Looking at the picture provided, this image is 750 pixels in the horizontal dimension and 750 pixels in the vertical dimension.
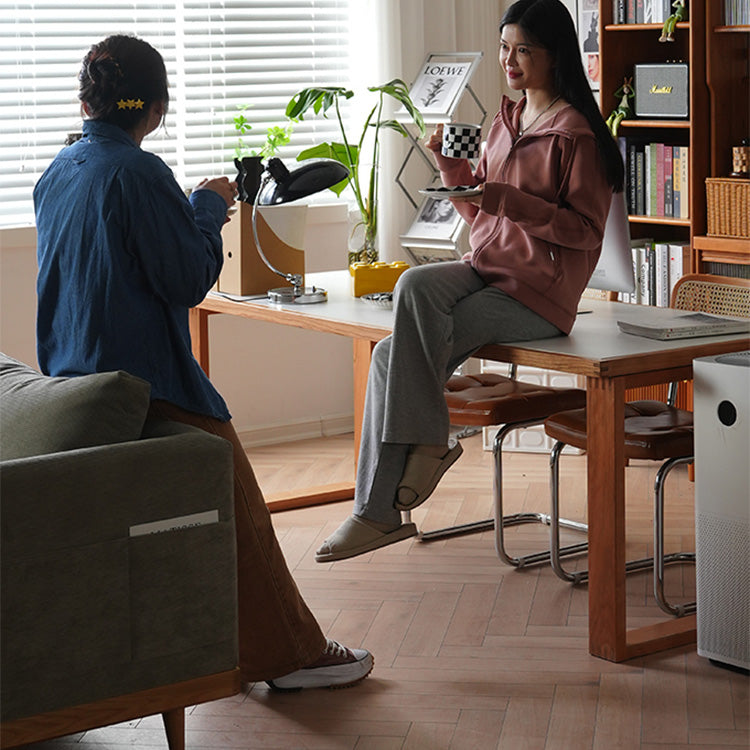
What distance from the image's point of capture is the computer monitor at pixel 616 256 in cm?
358

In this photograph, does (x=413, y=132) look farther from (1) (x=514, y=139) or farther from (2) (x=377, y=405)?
(2) (x=377, y=405)

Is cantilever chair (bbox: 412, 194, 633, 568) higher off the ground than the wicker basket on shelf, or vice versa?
the wicker basket on shelf

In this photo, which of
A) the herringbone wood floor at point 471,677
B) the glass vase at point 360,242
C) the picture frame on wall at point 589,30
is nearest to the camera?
the herringbone wood floor at point 471,677

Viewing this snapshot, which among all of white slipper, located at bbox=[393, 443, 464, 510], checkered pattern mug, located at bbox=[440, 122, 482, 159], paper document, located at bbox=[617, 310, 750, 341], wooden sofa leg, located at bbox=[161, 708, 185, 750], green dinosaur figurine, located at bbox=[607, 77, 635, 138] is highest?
green dinosaur figurine, located at bbox=[607, 77, 635, 138]

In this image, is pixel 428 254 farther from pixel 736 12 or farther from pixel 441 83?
pixel 736 12

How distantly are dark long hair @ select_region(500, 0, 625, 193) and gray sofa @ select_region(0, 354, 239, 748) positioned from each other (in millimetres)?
1316

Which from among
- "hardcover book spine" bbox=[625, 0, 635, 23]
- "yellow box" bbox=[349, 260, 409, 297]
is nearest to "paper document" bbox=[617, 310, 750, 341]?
"yellow box" bbox=[349, 260, 409, 297]

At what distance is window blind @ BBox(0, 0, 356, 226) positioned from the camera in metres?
4.78

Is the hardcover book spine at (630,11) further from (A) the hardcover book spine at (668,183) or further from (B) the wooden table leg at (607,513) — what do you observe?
(B) the wooden table leg at (607,513)

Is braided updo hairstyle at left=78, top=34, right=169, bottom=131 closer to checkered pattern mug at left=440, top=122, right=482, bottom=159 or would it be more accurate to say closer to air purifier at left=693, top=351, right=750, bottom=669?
checkered pattern mug at left=440, top=122, right=482, bottom=159

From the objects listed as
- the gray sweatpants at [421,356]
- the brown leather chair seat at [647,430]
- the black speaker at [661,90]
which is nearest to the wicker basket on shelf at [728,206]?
the black speaker at [661,90]

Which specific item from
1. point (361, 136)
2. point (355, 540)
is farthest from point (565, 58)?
point (361, 136)

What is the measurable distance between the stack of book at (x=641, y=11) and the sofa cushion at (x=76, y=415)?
9.91 feet

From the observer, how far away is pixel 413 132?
214 inches
